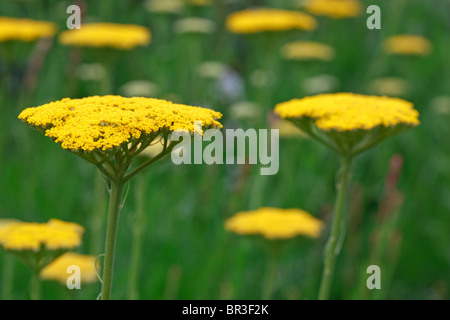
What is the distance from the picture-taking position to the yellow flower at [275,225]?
4.74ft

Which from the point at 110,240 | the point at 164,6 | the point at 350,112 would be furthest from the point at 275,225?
the point at 164,6

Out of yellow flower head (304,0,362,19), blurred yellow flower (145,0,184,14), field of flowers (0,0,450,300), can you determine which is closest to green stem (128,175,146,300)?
field of flowers (0,0,450,300)

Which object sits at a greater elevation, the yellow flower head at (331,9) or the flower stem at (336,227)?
the yellow flower head at (331,9)

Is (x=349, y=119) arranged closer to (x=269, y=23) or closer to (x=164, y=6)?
(x=269, y=23)

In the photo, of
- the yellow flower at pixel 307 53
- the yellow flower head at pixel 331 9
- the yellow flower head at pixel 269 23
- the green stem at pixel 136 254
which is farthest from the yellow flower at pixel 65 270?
the yellow flower head at pixel 331 9

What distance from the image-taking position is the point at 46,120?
835 mm

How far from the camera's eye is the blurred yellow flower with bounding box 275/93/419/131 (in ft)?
3.43

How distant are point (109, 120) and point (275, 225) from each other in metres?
0.74

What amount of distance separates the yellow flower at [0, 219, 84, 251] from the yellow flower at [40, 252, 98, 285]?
0.25 m

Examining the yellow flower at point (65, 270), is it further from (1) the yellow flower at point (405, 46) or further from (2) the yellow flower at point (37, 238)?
(1) the yellow flower at point (405, 46)

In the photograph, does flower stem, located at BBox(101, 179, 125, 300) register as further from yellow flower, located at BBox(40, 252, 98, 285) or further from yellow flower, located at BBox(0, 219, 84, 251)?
yellow flower, located at BBox(40, 252, 98, 285)

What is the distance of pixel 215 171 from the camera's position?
2.20 meters

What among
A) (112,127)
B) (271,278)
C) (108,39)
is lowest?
(271,278)

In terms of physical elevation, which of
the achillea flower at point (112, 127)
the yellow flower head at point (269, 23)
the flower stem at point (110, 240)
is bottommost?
the flower stem at point (110, 240)
